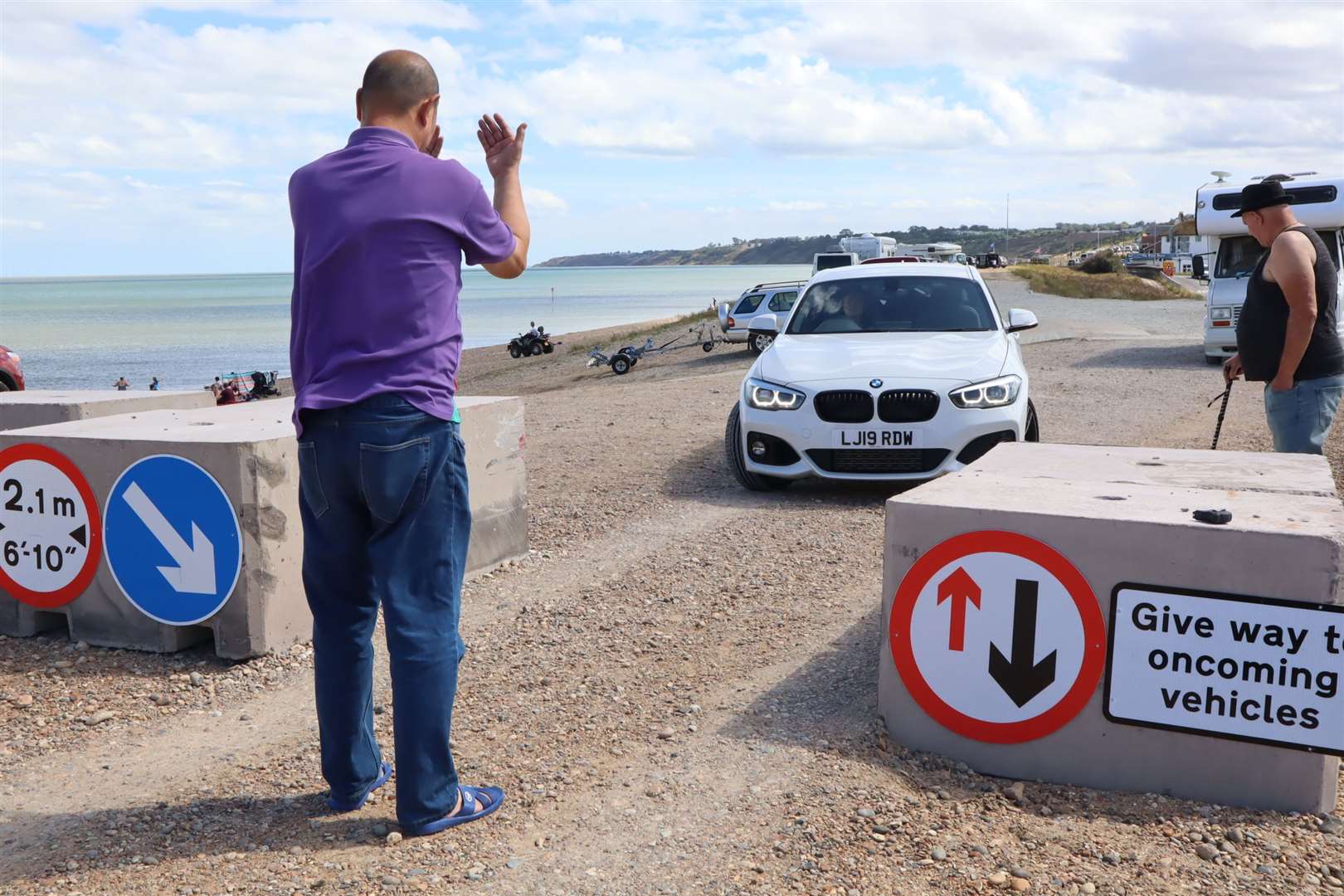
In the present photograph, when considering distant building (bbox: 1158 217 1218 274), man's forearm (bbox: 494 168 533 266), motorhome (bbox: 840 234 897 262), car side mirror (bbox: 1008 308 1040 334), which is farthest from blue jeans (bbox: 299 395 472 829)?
motorhome (bbox: 840 234 897 262)

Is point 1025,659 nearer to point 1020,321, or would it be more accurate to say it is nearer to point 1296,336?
point 1296,336

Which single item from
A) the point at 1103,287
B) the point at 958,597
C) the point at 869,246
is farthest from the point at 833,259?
the point at 958,597

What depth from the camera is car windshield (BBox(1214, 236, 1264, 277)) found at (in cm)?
1789

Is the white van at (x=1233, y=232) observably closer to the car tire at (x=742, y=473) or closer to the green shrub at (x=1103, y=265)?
the car tire at (x=742, y=473)

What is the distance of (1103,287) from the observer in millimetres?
51344

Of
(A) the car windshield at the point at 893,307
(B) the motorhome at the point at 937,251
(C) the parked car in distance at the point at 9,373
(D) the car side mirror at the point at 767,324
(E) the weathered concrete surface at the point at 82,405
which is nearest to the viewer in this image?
(E) the weathered concrete surface at the point at 82,405

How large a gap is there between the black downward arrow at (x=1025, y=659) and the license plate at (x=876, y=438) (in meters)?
4.24

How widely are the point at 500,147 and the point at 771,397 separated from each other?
195 inches

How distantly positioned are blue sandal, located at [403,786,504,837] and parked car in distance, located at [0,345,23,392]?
11288 mm

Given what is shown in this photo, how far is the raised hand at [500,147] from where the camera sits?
3.23 m

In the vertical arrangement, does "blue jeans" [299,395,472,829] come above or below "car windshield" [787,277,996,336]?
below

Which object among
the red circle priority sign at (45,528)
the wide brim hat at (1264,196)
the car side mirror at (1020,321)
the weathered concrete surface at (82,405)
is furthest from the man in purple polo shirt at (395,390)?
the car side mirror at (1020,321)

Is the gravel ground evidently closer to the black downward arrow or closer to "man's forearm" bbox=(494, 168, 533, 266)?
the black downward arrow

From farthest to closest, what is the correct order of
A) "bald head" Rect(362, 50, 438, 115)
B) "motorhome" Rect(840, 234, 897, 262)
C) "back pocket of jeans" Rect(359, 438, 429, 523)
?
"motorhome" Rect(840, 234, 897, 262) → "bald head" Rect(362, 50, 438, 115) → "back pocket of jeans" Rect(359, 438, 429, 523)
